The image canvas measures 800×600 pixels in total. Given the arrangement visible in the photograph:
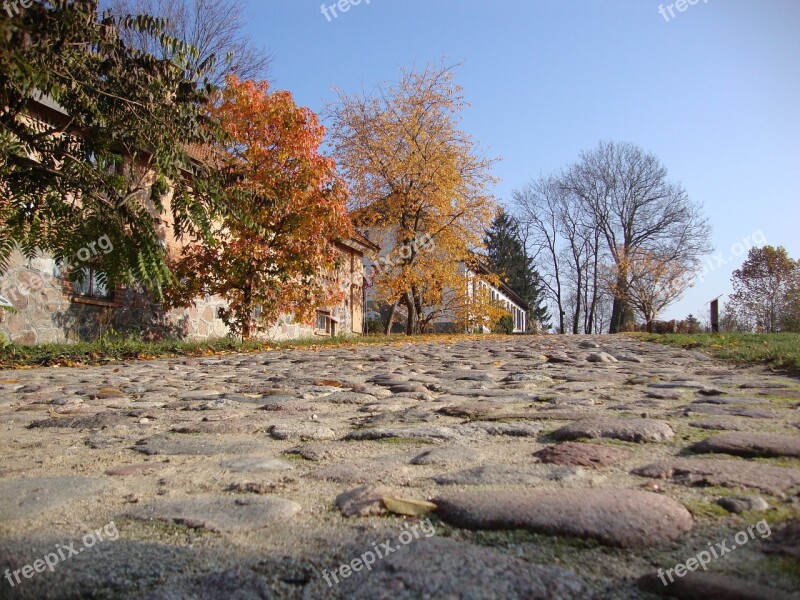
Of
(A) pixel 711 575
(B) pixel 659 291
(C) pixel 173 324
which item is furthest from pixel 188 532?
(B) pixel 659 291

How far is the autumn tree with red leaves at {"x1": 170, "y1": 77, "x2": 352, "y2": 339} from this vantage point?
13523 mm

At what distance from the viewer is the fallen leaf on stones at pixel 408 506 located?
6.39ft

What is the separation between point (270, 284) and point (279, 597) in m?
13.0

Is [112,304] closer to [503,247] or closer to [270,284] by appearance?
[270,284]

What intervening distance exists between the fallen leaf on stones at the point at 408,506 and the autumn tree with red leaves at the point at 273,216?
1165 cm

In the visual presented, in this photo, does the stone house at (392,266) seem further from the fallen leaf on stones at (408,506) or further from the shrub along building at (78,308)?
the fallen leaf on stones at (408,506)

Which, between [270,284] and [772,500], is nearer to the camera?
[772,500]

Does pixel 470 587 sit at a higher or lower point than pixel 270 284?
lower

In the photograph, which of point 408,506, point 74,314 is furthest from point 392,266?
point 408,506

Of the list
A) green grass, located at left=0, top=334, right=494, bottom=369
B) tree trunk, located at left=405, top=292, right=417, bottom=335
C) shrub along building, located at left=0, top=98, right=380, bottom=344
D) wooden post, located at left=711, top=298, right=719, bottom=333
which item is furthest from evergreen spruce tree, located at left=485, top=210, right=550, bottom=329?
green grass, located at left=0, top=334, right=494, bottom=369

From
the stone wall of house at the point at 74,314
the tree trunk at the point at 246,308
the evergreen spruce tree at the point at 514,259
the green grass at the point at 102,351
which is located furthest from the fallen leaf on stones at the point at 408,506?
the evergreen spruce tree at the point at 514,259

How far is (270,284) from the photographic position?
14.1 meters

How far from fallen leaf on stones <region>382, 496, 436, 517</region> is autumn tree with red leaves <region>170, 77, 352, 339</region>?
1165 centimetres

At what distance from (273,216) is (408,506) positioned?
12.3 meters
